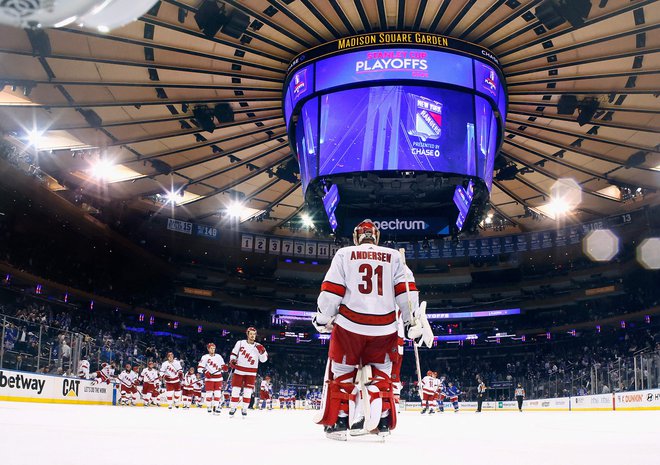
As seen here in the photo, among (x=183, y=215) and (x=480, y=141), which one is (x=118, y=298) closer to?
(x=183, y=215)

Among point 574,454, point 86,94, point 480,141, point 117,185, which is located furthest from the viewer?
point 117,185

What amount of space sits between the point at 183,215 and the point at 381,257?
37.5 metres

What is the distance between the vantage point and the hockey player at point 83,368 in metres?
23.6

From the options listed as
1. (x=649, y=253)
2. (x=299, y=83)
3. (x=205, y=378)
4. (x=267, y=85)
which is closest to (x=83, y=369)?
(x=205, y=378)

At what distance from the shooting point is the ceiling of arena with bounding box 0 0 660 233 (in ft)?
56.1

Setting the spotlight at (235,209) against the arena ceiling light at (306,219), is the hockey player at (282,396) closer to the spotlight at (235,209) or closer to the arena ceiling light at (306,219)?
the arena ceiling light at (306,219)

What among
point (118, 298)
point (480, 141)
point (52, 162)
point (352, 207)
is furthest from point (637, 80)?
point (118, 298)

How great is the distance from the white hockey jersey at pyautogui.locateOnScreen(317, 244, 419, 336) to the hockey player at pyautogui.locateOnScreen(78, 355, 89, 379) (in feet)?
63.7

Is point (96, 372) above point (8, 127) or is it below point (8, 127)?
below

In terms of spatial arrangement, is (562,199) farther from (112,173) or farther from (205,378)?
(112,173)

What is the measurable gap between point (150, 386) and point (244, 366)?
37.4 feet

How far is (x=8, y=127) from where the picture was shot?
25.6 meters

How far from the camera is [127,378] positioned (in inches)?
1038

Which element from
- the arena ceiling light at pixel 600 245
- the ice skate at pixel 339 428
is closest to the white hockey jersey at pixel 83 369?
the ice skate at pixel 339 428
